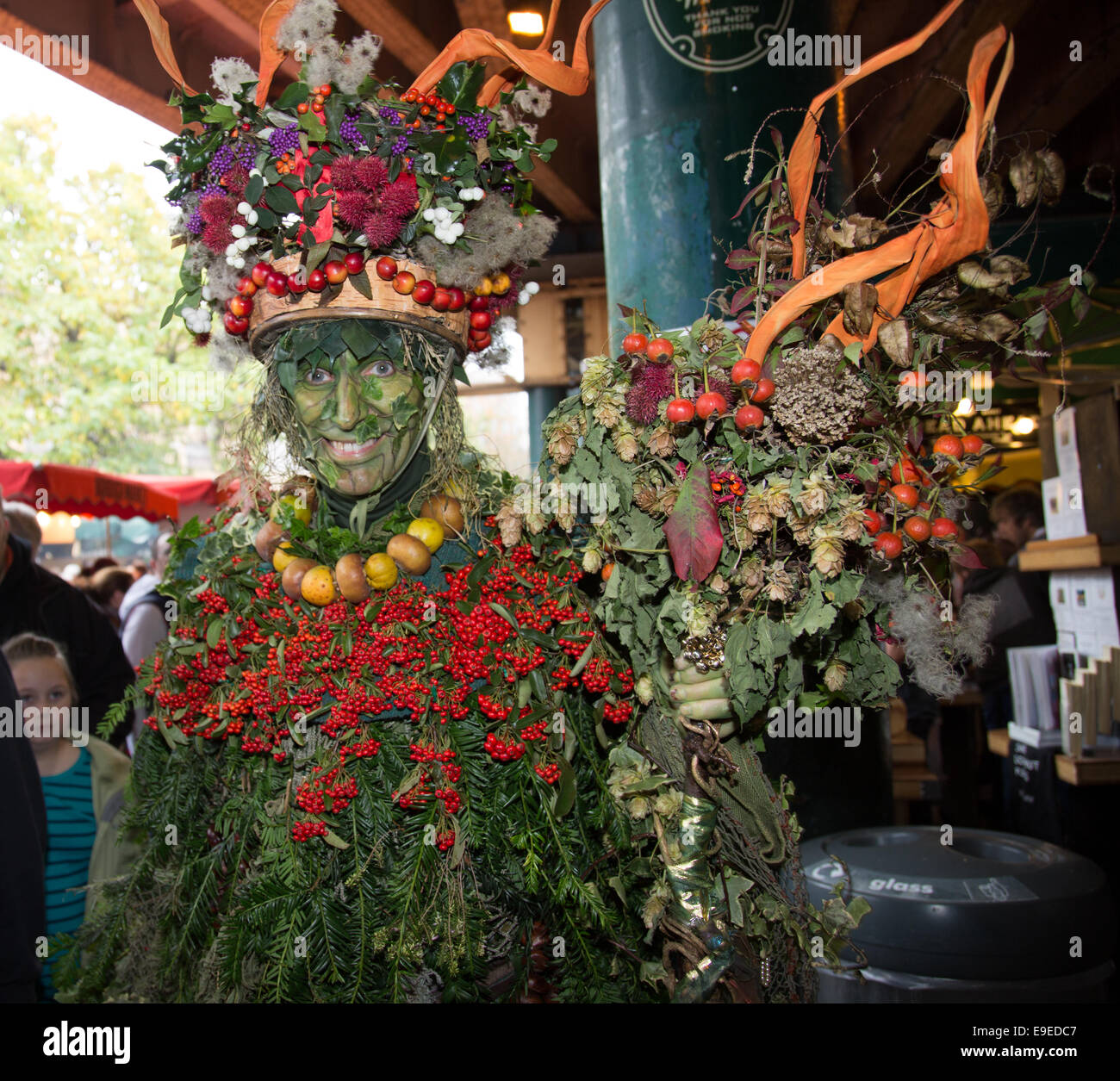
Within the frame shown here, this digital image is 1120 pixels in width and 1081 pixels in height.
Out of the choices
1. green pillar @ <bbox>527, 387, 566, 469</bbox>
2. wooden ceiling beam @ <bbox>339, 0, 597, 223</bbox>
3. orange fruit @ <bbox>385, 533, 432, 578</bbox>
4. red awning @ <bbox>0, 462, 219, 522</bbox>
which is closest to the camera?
orange fruit @ <bbox>385, 533, 432, 578</bbox>

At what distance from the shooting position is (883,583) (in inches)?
57.2

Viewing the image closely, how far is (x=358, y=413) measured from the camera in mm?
1666

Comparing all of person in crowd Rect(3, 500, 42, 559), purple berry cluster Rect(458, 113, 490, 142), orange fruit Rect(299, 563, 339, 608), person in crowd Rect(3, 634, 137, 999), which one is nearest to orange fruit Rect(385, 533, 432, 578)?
orange fruit Rect(299, 563, 339, 608)

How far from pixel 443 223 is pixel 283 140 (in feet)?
0.99

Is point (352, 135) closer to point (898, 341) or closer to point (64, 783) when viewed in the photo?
point (898, 341)

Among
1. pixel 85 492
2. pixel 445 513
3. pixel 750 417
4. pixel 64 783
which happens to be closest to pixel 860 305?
pixel 750 417

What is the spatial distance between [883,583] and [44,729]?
2177 mm

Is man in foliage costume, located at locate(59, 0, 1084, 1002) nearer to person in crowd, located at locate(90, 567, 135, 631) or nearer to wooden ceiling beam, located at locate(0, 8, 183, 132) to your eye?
wooden ceiling beam, located at locate(0, 8, 183, 132)

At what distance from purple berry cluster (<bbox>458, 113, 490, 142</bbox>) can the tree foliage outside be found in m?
9.29

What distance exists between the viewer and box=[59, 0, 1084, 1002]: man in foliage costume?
53.9 inches

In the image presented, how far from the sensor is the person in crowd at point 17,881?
182cm
